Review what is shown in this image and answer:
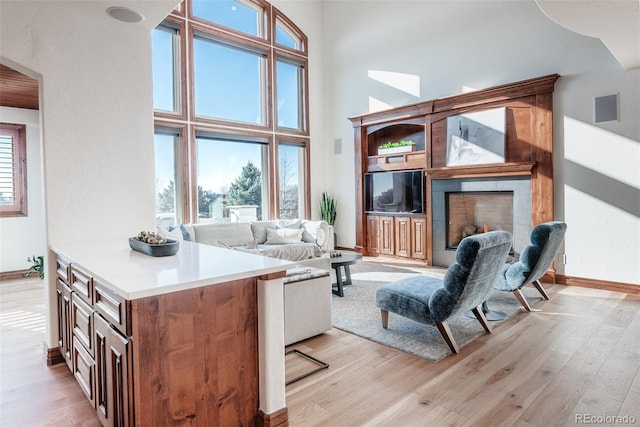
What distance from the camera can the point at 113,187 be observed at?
2896mm

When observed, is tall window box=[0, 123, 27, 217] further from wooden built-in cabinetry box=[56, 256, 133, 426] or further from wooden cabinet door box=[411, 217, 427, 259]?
wooden cabinet door box=[411, 217, 427, 259]

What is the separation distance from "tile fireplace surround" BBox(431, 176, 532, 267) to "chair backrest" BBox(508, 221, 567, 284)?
147 centimetres

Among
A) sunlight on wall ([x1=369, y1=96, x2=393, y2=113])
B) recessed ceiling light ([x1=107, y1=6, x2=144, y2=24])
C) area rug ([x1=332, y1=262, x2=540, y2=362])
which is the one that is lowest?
area rug ([x1=332, y1=262, x2=540, y2=362])

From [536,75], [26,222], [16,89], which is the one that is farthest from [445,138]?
[26,222]

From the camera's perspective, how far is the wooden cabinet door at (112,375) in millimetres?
1522

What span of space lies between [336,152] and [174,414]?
21.5 ft

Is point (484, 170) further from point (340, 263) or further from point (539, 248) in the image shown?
point (340, 263)

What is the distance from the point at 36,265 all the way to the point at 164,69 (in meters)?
3.47

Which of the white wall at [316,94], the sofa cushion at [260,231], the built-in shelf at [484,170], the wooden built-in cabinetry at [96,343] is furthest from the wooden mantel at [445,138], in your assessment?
the wooden built-in cabinetry at [96,343]

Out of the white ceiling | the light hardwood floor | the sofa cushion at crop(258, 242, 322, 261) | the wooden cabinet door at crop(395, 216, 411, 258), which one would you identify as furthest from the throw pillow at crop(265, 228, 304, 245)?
the white ceiling

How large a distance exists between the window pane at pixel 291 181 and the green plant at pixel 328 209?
16.7 inches

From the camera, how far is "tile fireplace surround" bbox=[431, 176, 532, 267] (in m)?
5.15

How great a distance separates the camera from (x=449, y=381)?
2.41 metres

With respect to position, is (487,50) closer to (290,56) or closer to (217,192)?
(290,56)
